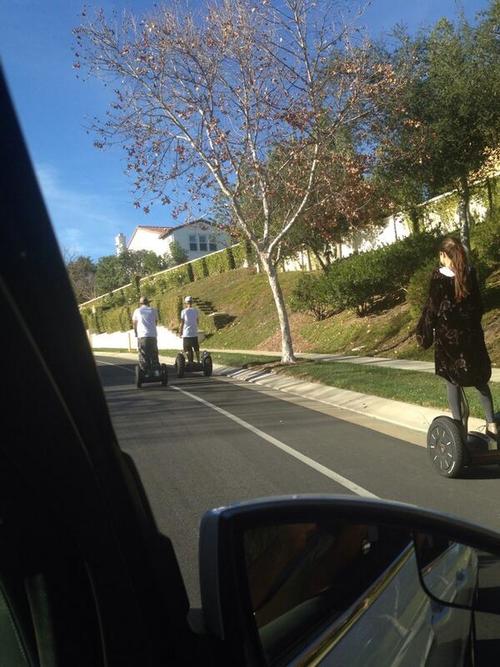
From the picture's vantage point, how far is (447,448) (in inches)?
263

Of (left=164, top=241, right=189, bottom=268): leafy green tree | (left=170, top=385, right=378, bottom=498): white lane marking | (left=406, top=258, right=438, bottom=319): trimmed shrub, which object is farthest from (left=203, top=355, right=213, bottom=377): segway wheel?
(left=164, top=241, right=189, bottom=268): leafy green tree

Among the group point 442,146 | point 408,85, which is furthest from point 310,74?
point 442,146

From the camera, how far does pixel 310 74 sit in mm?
16531

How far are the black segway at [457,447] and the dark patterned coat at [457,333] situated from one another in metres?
0.29

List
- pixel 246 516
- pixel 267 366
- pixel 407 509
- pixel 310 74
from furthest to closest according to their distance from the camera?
pixel 267 366 < pixel 310 74 < pixel 407 509 < pixel 246 516

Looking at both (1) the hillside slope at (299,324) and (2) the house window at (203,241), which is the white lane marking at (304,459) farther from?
(2) the house window at (203,241)

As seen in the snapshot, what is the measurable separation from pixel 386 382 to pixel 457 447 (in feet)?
22.3

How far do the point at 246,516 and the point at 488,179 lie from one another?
20.7m

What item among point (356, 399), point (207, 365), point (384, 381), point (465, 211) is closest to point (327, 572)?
point (356, 399)

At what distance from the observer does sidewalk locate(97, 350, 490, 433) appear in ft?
32.6

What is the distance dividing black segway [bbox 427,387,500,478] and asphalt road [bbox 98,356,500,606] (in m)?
0.15

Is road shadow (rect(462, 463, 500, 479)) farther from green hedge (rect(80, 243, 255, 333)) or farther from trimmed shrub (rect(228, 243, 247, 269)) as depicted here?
trimmed shrub (rect(228, 243, 247, 269))

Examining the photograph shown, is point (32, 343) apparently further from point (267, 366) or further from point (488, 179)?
point (488, 179)

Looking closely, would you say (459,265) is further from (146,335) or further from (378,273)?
(378,273)
